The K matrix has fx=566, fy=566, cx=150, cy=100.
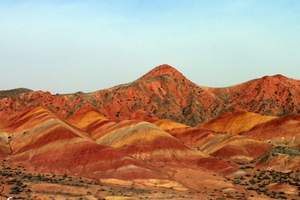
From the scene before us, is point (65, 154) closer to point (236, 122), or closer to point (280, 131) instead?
point (280, 131)

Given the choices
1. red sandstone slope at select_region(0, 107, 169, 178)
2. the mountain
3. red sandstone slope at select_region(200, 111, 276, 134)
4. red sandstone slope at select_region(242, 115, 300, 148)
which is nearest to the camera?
the mountain

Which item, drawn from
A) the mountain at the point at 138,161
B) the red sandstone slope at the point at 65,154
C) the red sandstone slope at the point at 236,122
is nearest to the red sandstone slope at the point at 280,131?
the mountain at the point at 138,161

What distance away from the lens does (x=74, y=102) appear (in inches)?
7623

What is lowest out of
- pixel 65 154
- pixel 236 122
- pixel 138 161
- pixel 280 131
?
pixel 138 161

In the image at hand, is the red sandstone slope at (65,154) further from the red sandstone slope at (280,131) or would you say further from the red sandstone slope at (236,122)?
the red sandstone slope at (236,122)

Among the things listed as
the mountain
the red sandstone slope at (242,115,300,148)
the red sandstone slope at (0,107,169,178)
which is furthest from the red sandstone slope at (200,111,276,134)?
the red sandstone slope at (0,107,169,178)

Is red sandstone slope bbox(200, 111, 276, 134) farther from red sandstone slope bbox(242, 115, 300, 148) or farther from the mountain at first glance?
the mountain

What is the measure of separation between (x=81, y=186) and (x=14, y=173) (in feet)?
52.0

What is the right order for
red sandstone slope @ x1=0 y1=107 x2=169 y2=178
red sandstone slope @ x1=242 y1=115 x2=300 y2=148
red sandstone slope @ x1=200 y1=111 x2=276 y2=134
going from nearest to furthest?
red sandstone slope @ x1=0 y1=107 x2=169 y2=178 < red sandstone slope @ x1=242 y1=115 x2=300 y2=148 < red sandstone slope @ x1=200 y1=111 x2=276 y2=134

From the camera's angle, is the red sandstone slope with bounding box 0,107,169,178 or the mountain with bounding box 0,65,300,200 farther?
the red sandstone slope with bounding box 0,107,169,178

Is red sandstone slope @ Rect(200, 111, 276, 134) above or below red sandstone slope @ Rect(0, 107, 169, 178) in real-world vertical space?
above

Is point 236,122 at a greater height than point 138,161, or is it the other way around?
point 236,122

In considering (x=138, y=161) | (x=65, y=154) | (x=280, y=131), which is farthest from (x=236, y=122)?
(x=65, y=154)

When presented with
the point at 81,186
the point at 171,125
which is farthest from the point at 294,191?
the point at 171,125
